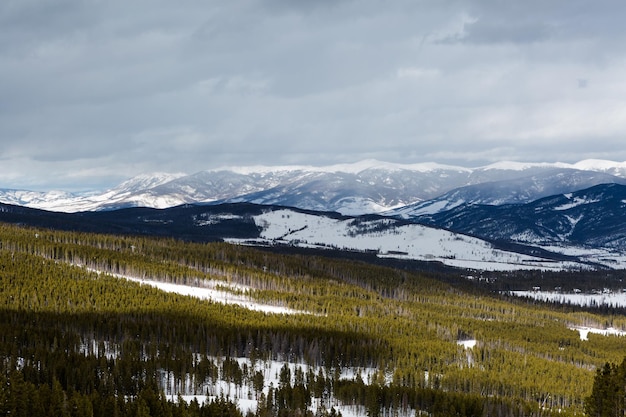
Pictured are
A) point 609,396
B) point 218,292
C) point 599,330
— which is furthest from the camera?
point 599,330

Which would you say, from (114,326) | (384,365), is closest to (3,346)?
(114,326)

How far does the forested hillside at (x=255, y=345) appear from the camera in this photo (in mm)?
Answer: 64875

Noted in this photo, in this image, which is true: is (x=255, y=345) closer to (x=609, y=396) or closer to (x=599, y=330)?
(x=609, y=396)

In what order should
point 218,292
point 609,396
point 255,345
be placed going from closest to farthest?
point 609,396 < point 255,345 < point 218,292

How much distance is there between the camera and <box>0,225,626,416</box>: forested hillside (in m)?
64.9

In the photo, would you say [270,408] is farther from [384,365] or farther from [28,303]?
[28,303]

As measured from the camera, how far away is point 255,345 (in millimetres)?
93500

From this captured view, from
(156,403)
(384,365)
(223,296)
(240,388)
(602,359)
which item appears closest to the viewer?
(156,403)

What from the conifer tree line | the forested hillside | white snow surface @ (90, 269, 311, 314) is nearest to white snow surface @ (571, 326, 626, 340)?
the forested hillside

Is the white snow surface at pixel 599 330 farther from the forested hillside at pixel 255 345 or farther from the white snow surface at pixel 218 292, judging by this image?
the white snow surface at pixel 218 292

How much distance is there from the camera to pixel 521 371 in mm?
90562

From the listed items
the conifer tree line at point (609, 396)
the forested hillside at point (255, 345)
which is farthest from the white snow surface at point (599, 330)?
the conifer tree line at point (609, 396)

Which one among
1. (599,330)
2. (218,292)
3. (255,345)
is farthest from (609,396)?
(599,330)

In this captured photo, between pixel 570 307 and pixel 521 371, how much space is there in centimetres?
11093
